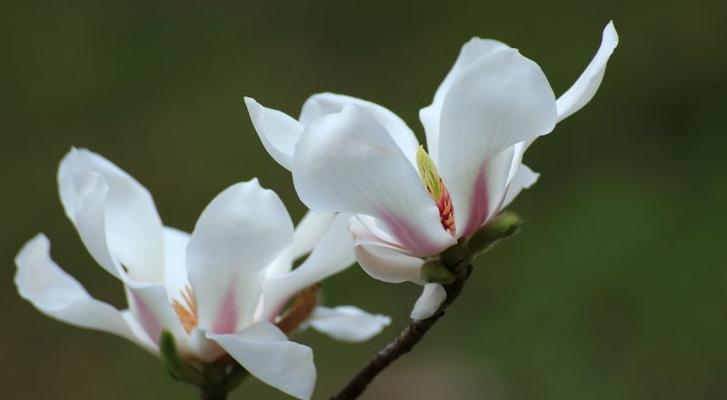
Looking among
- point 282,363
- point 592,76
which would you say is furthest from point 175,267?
point 592,76

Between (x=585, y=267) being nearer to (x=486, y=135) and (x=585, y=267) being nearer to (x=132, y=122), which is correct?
(x=132, y=122)

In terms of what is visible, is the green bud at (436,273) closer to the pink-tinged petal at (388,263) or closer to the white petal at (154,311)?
the pink-tinged petal at (388,263)

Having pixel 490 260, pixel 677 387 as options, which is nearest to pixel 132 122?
pixel 490 260

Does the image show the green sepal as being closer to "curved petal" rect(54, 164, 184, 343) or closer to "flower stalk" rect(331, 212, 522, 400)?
"curved petal" rect(54, 164, 184, 343)

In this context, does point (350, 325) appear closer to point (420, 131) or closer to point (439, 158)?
point (439, 158)

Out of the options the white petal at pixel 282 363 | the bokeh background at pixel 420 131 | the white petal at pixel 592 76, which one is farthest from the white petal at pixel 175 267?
the bokeh background at pixel 420 131

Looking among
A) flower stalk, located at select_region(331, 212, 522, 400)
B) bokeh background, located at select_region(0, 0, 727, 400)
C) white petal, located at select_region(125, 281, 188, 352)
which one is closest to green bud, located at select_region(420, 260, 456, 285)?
flower stalk, located at select_region(331, 212, 522, 400)
